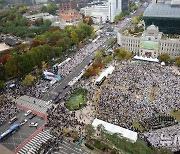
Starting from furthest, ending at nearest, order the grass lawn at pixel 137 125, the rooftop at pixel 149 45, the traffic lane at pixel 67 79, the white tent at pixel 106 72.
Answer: the rooftop at pixel 149 45 < the white tent at pixel 106 72 < the traffic lane at pixel 67 79 < the grass lawn at pixel 137 125

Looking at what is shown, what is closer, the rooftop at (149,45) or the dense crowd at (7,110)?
the dense crowd at (7,110)

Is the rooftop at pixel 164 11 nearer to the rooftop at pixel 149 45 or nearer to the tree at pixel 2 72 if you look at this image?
the rooftop at pixel 149 45

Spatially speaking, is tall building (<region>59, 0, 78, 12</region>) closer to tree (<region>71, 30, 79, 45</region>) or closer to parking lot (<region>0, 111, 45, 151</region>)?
tree (<region>71, 30, 79, 45</region>)

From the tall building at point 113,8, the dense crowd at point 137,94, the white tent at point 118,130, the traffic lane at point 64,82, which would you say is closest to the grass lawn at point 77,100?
the dense crowd at point 137,94

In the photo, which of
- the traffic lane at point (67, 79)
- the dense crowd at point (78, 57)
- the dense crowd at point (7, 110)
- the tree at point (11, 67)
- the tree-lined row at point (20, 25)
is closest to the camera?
the dense crowd at point (7, 110)

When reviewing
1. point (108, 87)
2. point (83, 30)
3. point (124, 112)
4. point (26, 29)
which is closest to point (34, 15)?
point (26, 29)

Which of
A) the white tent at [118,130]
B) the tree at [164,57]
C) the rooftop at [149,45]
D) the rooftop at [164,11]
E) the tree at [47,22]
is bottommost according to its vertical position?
Answer: the white tent at [118,130]
